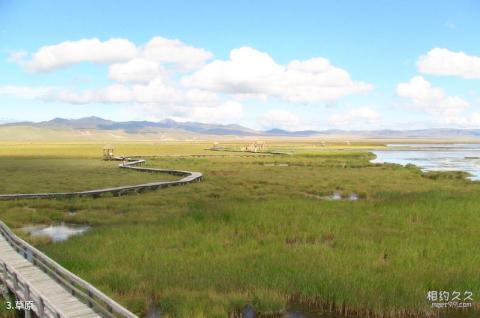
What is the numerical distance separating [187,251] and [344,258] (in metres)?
5.02

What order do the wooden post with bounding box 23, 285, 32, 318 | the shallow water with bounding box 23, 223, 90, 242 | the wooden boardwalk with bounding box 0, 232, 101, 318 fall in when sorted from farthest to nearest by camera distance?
the shallow water with bounding box 23, 223, 90, 242
the wooden post with bounding box 23, 285, 32, 318
the wooden boardwalk with bounding box 0, 232, 101, 318

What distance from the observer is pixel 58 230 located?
2030 centimetres

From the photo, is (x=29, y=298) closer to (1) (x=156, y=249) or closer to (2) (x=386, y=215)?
(1) (x=156, y=249)

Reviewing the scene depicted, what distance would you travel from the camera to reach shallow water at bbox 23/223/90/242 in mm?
19016

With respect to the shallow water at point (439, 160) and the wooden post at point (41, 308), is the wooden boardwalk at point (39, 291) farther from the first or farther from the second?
the shallow water at point (439, 160)

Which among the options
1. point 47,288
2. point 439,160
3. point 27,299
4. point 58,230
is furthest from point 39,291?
point 439,160

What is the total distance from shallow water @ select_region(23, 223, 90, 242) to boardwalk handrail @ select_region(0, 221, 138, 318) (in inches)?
191

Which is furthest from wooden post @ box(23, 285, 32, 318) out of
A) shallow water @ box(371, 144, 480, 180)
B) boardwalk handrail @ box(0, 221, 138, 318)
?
shallow water @ box(371, 144, 480, 180)

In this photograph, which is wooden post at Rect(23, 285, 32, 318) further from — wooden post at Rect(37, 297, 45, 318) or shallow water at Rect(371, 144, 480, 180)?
shallow water at Rect(371, 144, 480, 180)

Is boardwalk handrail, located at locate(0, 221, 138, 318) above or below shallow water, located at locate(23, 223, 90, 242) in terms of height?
above

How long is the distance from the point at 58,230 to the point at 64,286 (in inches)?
417

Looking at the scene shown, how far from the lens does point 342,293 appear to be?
11.0 m

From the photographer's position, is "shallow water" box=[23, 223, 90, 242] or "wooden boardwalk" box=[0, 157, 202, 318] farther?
"shallow water" box=[23, 223, 90, 242]

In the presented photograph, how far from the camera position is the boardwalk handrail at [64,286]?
8289 millimetres
